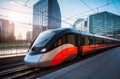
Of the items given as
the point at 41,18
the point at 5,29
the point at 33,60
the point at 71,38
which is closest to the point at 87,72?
the point at 33,60

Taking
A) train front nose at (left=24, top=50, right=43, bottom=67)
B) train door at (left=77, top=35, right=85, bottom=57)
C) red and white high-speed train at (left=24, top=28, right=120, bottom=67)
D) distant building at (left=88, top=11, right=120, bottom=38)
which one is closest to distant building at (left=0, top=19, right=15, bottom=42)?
train door at (left=77, top=35, right=85, bottom=57)

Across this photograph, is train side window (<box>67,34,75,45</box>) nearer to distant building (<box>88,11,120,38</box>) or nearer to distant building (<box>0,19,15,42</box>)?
distant building (<box>0,19,15,42</box>)

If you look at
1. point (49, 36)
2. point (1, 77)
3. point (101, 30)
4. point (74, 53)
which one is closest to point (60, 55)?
point (49, 36)

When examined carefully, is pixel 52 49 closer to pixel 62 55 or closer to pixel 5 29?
pixel 62 55

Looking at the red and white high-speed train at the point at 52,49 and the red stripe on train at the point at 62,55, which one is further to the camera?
the red stripe on train at the point at 62,55

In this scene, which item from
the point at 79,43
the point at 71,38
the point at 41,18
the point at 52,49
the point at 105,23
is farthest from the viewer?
the point at 105,23

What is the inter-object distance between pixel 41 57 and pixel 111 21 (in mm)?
79563

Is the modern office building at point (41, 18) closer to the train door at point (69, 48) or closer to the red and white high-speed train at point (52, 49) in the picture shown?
the train door at point (69, 48)

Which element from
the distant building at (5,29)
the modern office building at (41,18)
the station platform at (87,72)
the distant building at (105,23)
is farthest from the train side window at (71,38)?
the distant building at (105,23)

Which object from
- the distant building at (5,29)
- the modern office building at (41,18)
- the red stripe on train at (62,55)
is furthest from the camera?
the distant building at (5,29)

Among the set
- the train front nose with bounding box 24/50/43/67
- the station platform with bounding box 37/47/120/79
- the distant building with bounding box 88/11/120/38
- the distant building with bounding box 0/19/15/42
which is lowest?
the station platform with bounding box 37/47/120/79

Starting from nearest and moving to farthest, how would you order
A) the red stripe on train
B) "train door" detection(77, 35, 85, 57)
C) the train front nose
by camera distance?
the train front nose, the red stripe on train, "train door" detection(77, 35, 85, 57)

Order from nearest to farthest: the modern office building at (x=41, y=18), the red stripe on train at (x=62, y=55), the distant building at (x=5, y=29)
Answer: the red stripe on train at (x=62, y=55) < the modern office building at (x=41, y=18) < the distant building at (x=5, y=29)

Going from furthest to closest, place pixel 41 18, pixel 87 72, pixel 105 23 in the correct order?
pixel 105 23 < pixel 41 18 < pixel 87 72
